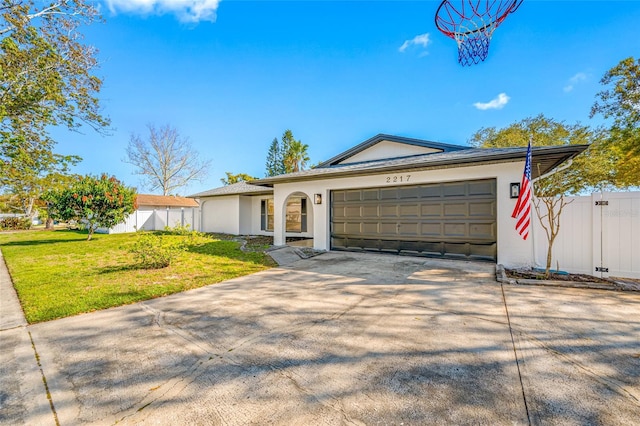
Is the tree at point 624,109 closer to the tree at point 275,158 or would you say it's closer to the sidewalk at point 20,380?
the sidewalk at point 20,380

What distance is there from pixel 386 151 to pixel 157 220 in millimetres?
18261

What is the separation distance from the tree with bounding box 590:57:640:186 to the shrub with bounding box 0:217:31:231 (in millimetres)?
46837

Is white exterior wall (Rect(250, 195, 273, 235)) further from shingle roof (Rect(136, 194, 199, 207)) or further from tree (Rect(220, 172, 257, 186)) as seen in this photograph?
tree (Rect(220, 172, 257, 186))

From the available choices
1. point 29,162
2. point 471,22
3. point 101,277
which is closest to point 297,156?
point 29,162

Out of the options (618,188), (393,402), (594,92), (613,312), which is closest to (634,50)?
(594,92)

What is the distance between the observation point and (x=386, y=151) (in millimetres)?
11727

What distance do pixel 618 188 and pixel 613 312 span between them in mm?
20206

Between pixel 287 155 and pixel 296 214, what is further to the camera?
pixel 287 155

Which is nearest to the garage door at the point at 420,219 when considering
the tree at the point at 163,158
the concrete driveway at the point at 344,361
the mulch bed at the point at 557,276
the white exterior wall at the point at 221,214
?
the mulch bed at the point at 557,276

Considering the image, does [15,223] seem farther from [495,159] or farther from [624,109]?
[624,109]

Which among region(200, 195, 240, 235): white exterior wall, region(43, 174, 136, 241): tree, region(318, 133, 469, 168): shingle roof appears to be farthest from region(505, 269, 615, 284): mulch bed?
region(43, 174, 136, 241): tree

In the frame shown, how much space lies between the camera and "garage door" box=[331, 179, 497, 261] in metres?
6.99

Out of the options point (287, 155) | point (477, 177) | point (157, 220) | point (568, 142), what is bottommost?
point (157, 220)

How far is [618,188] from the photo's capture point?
16.8 m
